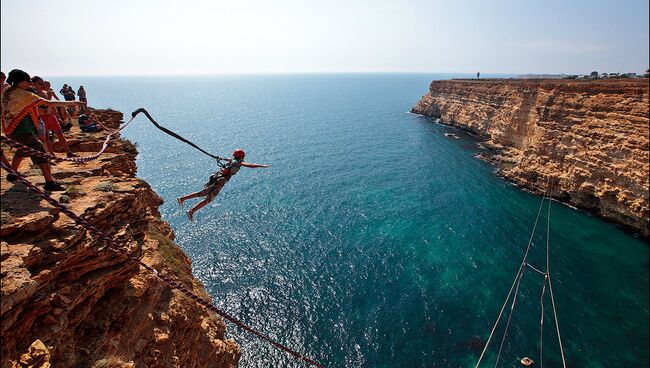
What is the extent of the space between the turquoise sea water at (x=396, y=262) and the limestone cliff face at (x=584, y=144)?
2.82 m

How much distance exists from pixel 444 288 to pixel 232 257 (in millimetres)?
20118

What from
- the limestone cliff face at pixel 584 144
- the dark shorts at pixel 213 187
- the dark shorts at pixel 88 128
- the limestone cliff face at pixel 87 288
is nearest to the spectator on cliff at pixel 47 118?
the limestone cliff face at pixel 87 288

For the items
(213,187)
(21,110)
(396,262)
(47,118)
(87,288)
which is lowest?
(396,262)

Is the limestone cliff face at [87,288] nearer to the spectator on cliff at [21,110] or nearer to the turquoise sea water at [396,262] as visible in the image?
the spectator on cliff at [21,110]

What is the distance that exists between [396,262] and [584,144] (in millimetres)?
30334

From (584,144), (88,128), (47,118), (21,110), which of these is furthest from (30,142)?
(584,144)

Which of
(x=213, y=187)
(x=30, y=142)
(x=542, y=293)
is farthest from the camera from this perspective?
(x=542, y=293)

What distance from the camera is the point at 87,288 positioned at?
894cm

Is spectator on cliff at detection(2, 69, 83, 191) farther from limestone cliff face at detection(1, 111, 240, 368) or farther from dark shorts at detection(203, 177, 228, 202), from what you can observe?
dark shorts at detection(203, 177, 228, 202)

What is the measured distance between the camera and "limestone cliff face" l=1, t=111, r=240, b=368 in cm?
716

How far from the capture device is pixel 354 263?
31453mm

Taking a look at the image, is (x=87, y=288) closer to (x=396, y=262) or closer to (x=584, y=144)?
(x=396, y=262)

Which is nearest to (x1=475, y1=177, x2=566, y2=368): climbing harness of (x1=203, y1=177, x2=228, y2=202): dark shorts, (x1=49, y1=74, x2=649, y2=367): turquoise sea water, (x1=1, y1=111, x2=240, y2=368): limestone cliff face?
(x1=49, y1=74, x2=649, y2=367): turquoise sea water

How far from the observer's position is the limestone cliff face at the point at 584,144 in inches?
1366
